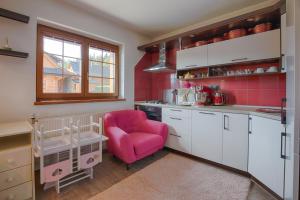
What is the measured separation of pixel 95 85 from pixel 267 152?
2697 mm

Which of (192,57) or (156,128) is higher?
(192,57)

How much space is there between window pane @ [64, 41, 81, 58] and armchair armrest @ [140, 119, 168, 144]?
1.64 m

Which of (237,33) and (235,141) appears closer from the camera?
(235,141)

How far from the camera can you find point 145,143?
227 centimetres

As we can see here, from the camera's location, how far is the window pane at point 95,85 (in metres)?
2.84

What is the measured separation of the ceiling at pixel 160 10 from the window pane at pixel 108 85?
1109 millimetres

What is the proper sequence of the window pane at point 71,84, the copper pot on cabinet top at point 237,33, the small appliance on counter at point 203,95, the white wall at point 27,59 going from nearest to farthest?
1. the white wall at point 27,59
2. the copper pot on cabinet top at point 237,33
3. the window pane at point 71,84
4. the small appliance on counter at point 203,95

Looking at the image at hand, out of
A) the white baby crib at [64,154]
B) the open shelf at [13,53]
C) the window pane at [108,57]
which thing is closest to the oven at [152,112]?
the window pane at [108,57]

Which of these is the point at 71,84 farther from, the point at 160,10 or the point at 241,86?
the point at 241,86

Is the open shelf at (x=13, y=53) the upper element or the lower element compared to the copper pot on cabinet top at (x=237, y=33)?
lower

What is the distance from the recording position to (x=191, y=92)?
2.90 meters

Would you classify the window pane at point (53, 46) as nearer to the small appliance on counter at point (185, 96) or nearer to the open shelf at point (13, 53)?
the open shelf at point (13, 53)

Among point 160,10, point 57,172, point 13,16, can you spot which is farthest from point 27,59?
point 160,10

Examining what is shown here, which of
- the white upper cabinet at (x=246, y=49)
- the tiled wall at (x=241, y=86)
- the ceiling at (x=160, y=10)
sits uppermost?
the ceiling at (x=160, y=10)
